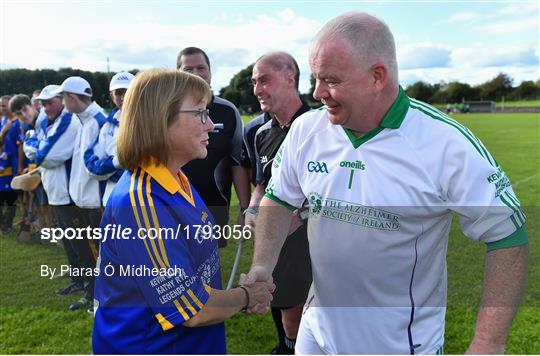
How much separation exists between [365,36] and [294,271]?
250cm

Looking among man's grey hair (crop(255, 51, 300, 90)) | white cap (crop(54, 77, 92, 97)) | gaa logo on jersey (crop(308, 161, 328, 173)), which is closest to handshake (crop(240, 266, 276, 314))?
gaa logo on jersey (crop(308, 161, 328, 173))

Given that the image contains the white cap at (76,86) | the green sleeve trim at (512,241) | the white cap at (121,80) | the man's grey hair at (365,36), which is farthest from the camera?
the white cap at (76,86)

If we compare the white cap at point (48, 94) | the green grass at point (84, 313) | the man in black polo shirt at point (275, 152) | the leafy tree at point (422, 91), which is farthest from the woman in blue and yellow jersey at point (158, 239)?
the leafy tree at point (422, 91)

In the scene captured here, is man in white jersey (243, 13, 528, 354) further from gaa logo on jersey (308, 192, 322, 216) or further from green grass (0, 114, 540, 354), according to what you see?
green grass (0, 114, 540, 354)

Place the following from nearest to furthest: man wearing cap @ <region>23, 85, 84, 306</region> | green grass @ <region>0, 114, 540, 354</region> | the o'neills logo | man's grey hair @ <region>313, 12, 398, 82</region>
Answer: man's grey hair @ <region>313, 12, 398, 82</region>, the o'neills logo, green grass @ <region>0, 114, 540, 354</region>, man wearing cap @ <region>23, 85, 84, 306</region>

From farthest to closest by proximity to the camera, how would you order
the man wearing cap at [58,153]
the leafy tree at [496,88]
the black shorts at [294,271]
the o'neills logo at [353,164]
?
the leafy tree at [496,88] → the man wearing cap at [58,153] → the black shorts at [294,271] → the o'neills logo at [353,164]

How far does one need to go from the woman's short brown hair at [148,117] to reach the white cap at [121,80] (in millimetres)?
2774

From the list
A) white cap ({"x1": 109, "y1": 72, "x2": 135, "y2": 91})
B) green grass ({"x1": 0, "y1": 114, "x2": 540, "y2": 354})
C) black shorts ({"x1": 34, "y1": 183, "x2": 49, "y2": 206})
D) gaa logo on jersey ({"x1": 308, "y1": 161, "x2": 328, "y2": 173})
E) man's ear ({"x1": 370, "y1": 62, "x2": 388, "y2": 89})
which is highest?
white cap ({"x1": 109, "y1": 72, "x2": 135, "y2": 91})

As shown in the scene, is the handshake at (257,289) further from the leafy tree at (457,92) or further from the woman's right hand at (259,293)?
the leafy tree at (457,92)

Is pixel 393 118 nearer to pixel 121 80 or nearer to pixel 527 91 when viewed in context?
pixel 121 80

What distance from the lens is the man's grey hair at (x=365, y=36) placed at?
6.59 ft

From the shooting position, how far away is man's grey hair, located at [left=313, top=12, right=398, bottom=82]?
201cm

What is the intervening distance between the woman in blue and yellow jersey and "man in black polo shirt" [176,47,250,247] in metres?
2.39

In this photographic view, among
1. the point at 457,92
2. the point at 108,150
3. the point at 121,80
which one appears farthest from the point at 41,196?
the point at 457,92
